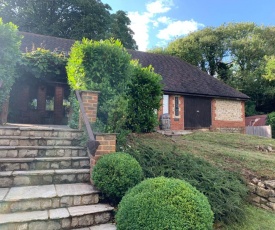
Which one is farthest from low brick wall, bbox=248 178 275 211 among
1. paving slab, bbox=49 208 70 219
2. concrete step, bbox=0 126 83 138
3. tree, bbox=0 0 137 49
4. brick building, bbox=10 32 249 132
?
tree, bbox=0 0 137 49

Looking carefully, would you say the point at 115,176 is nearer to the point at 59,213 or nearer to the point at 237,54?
the point at 59,213

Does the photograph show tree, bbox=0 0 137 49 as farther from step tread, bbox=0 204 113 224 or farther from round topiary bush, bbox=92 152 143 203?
step tread, bbox=0 204 113 224

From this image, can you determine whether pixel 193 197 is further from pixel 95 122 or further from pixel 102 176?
pixel 95 122

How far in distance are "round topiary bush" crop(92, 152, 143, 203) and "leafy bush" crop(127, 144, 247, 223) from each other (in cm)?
63

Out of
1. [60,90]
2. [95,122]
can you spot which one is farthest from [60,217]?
[60,90]

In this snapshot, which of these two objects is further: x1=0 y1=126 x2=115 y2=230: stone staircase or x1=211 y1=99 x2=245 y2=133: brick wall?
x1=211 y1=99 x2=245 y2=133: brick wall

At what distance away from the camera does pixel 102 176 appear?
3.14 m

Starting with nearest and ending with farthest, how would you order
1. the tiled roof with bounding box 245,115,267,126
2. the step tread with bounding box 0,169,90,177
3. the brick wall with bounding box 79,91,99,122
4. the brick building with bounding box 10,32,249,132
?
the step tread with bounding box 0,169,90,177
the brick wall with bounding box 79,91,99,122
the brick building with bounding box 10,32,249,132
the tiled roof with bounding box 245,115,267,126

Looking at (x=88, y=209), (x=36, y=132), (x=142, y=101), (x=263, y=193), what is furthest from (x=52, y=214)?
(x=142, y=101)

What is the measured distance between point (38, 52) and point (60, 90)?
261 centimetres

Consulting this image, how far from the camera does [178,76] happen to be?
1627 centimetres

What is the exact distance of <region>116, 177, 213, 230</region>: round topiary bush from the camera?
202cm

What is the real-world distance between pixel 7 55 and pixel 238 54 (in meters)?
26.1

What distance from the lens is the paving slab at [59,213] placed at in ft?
8.69
